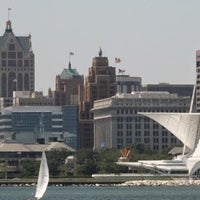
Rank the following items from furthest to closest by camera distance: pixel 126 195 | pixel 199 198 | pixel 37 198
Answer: pixel 126 195 < pixel 199 198 < pixel 37 198

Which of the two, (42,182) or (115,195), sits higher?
(42,182)

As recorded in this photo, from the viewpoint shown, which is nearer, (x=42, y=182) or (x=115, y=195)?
(x=42, y=182)

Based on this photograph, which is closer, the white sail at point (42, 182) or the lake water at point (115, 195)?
the white sail at point (42, 182)

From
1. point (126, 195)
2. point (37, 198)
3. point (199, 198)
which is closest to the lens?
point (37, 198)

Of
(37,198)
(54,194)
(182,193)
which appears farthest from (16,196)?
(37,198)

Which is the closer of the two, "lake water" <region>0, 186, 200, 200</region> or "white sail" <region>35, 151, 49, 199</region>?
"white sail" <region>35, 151, 49, 199</region>

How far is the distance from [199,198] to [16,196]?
2306cm

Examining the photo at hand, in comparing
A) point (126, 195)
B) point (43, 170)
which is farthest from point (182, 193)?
point (43, 170)

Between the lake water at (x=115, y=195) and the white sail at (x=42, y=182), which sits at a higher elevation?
the white sail at (x=42, y=182)

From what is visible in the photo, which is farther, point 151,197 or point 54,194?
point 54,194

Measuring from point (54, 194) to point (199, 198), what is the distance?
896 inches

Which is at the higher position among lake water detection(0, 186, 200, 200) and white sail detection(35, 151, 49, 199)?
white sail detection(35, 151, 49, 199)

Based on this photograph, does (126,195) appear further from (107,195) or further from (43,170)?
(43,170)

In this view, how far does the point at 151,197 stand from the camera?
176 m
